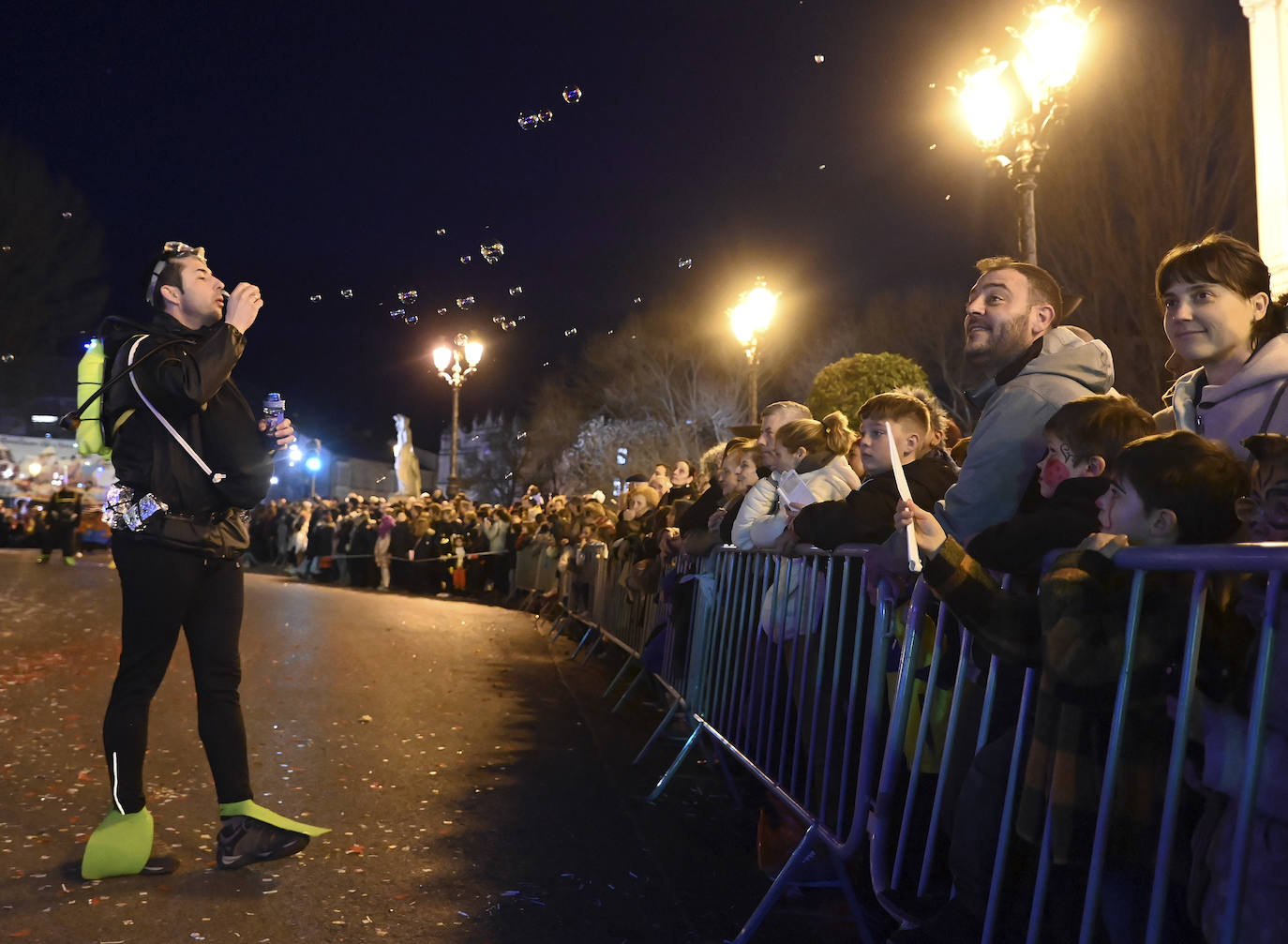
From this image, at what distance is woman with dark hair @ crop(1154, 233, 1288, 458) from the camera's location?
10.7ft

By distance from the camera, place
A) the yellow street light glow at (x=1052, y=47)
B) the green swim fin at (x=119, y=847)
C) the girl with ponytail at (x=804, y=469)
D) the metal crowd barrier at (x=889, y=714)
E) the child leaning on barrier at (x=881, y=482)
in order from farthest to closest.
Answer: the yellow street light glow at (x=1052, y=47), the girl with ponytail at (x=804, y=469), the child leaning on barrier at (x=881, y=482), the green swim fin at (x=119, y=847), the metal crowd barrier at (x=889, y=714)

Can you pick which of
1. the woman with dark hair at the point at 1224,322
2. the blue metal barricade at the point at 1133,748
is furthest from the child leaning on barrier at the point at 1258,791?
the woman with dark hair at the point at 1224,322

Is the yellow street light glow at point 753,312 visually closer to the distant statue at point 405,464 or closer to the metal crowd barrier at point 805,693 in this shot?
the metal crowd barrier at point 805,693

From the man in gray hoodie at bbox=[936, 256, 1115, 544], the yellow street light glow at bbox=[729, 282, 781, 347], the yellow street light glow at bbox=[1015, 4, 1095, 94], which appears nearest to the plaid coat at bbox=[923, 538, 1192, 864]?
the man in gray hoodie at bbox=[936, 256, 1115, 544]

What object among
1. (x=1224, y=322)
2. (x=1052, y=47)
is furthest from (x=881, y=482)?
(x=1052, y=47)

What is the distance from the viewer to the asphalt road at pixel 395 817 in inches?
136

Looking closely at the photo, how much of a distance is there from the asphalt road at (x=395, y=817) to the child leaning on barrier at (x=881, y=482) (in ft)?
4.41

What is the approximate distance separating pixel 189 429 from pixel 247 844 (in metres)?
1.52

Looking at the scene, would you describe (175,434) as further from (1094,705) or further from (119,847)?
(1094,705)

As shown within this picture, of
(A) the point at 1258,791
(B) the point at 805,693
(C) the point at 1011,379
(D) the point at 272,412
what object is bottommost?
(B) the point at 805,693

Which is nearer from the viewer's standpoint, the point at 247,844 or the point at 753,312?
the point at 247,844

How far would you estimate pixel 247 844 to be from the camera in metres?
3.89

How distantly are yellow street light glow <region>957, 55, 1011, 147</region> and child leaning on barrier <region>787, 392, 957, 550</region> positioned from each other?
6405mm

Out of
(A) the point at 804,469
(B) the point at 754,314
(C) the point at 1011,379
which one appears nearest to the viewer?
(C) the point at 1011,379
